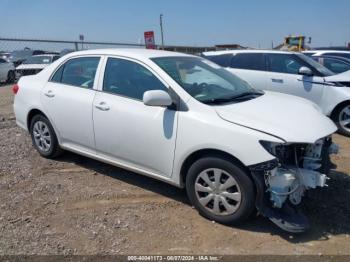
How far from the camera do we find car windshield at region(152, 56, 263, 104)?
13.1 feet

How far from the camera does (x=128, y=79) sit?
4.38 m

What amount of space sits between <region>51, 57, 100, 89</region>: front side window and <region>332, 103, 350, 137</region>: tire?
4.75 metres

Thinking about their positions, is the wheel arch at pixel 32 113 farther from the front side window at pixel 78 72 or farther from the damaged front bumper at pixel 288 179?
the damaged front bumper at pixel 288 179

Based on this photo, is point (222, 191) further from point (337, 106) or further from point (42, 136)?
point (337, 106)

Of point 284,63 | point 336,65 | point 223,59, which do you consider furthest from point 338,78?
point 223,59

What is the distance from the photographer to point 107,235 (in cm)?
355

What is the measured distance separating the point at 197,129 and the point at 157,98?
49cm

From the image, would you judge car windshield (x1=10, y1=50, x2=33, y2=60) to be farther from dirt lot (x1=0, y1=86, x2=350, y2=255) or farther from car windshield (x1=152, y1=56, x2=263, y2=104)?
car windshield (x1=152, y1=56, x2=263, y2=104)

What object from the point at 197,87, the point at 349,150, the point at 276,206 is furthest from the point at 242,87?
the point at 349,150

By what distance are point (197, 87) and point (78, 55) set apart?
1.88 meters

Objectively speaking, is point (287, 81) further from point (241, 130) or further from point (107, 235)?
point (107, 235)

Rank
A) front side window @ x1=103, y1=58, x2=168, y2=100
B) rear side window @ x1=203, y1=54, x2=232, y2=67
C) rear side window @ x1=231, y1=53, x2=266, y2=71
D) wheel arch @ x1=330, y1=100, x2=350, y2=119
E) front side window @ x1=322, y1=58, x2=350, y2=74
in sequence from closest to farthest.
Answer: front side window @ x1=103, y1=58, x2=168, y2=100 → wheel arch @ x1=330, y1=100, x2=350, y2=119 → rear side window @ x1=231, y1=53, x2=266, y2=71 → rear side window @ x1=203, y1=54, x2=232, y2=67 → front side window @ x1=322, y1=58, x2=350, y2=74

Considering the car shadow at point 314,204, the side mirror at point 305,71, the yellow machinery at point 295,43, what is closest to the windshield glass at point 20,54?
the yellow machinery at point 295,43

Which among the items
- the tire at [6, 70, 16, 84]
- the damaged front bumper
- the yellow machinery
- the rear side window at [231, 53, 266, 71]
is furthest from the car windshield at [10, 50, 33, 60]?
the damaged front bumper
